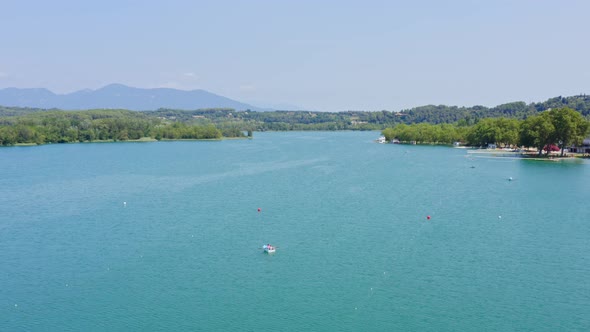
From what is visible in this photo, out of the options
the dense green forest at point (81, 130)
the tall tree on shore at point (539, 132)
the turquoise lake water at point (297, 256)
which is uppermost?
the tall tree on shore at point (539, 132)

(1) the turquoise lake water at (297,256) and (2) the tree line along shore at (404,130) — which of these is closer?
(1) the turquoise lake water at (297,256)

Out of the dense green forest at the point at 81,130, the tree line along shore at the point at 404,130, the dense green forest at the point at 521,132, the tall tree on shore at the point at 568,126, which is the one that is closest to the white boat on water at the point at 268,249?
the dense green forest at the point at 521,132

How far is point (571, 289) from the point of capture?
997 inches

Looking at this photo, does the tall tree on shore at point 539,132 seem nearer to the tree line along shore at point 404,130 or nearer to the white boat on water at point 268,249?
the tree line along shore at point 404,130

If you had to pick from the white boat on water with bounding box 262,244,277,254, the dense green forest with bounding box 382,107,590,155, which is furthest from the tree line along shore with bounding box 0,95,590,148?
the white boat on water with bounding box 262,244,277,254

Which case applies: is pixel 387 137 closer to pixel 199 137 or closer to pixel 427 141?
pixel 427 141

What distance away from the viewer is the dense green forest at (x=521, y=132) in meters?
80.1

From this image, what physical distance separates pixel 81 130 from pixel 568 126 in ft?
419

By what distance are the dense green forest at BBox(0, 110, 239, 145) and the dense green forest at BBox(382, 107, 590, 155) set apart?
215 feet

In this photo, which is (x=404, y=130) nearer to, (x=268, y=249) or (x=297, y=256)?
(x=268, y=249)

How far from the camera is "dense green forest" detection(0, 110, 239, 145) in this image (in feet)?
437

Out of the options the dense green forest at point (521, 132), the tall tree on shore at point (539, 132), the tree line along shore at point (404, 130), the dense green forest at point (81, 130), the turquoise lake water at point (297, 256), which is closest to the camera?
the turquoise lake water at point (297, 256)

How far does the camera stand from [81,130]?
147 meters

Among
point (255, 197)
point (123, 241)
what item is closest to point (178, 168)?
point (255, 197)
